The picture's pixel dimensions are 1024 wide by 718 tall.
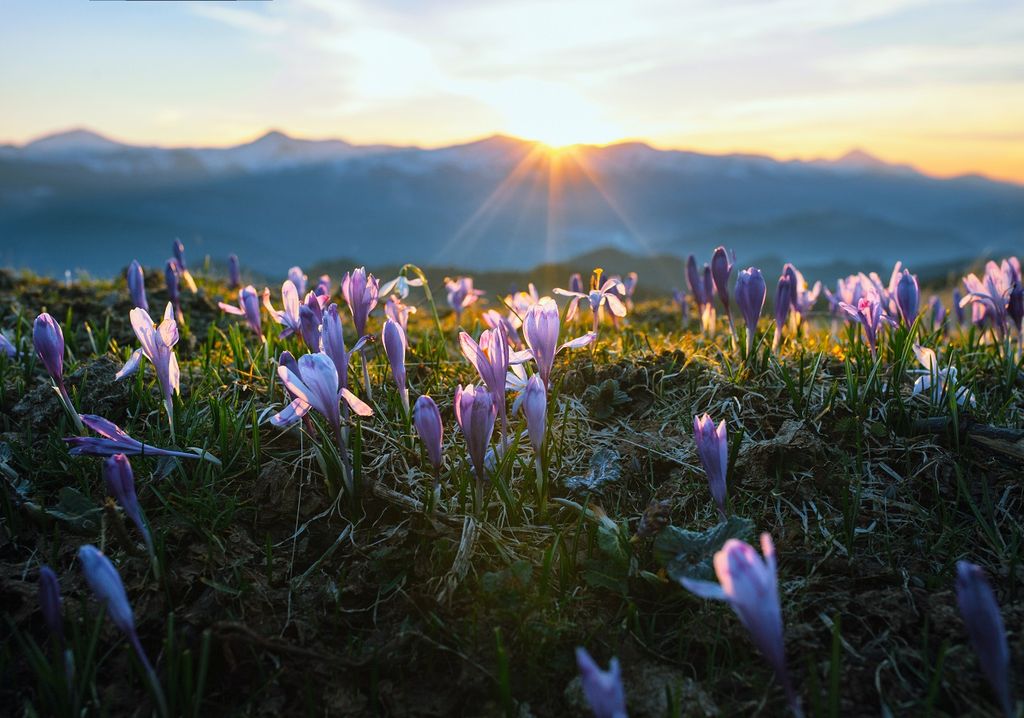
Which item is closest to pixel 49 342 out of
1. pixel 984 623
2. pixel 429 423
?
pixel 429 423

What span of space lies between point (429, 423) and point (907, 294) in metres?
2.18

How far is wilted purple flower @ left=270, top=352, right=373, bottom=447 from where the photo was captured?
201 centimetres

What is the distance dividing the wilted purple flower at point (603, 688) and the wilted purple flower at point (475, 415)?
0.87m

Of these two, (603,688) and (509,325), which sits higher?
(509,325)

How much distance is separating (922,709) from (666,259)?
25506mm

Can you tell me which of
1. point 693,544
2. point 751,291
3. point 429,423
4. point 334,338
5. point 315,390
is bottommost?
point 693,544

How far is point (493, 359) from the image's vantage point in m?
2.25

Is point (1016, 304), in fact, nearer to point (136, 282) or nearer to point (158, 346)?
point (158, 346)

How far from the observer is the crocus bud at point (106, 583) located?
1579mm

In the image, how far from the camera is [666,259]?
2639 cm

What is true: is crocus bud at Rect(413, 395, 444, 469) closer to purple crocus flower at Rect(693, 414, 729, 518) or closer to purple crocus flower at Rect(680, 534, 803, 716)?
purple crocus flower at Rect(693, 414, 729, 518)

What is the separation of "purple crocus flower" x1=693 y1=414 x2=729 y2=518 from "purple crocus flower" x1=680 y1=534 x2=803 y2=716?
69cm

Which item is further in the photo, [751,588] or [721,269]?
[721,269]

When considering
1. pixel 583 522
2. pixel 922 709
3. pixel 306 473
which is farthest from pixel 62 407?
pixel 922 709
